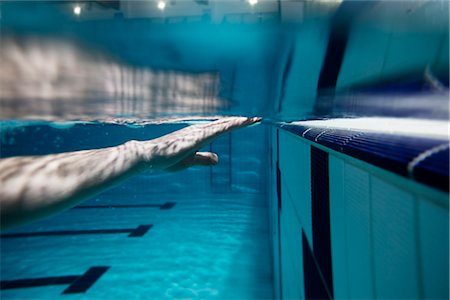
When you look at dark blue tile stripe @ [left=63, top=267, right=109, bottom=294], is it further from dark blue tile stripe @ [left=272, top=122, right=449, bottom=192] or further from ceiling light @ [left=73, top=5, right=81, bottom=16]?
dark blue tile stripe @ [left=272, top=122, right=449, bottom=192]

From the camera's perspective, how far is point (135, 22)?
3455 mm

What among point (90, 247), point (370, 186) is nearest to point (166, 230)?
point (90, 247)

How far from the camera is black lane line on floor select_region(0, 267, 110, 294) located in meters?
7.95

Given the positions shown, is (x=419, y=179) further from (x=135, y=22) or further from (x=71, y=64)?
(x=71, y=64)

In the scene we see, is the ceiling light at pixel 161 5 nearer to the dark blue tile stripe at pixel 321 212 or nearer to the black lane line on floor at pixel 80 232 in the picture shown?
the dark blue tile stripe at pixel 321 212

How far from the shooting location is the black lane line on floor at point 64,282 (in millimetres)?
7953

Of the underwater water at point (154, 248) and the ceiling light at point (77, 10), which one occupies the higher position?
the ceiling light at point (77, 10)

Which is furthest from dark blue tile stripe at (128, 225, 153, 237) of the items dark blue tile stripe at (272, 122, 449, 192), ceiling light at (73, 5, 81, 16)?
dark blue tile stripe at (272, 122, 449, 192)

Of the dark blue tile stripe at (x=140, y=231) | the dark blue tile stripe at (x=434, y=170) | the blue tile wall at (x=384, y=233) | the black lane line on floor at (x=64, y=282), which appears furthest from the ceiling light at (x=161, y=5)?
the dark blue tile stripe at (x=140, y=231)

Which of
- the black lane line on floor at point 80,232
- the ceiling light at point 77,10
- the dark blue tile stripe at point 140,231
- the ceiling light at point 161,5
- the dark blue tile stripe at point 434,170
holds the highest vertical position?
the ceiling light at point 161,5

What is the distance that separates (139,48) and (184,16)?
849 millimetres

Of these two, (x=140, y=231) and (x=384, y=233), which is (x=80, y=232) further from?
(x=384, y=233)

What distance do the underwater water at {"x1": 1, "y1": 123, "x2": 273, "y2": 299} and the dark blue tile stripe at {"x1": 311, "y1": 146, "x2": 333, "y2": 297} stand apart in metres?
5.99

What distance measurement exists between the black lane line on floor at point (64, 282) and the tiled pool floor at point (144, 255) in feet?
0.08
